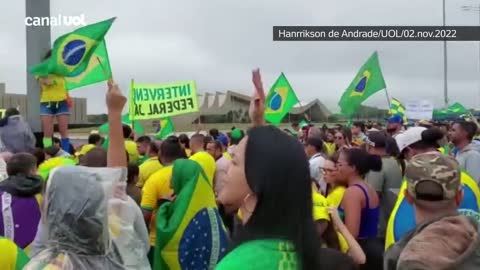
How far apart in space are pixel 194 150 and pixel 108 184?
6117 mm

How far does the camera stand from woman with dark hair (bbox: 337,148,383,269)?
17.2 feet

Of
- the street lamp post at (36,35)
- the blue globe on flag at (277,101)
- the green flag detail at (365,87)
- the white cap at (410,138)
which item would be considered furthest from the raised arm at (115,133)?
the blue globe on flag at (277,101)

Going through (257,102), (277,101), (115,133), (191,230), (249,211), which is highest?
(277,101)

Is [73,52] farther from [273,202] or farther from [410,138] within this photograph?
[273,202]

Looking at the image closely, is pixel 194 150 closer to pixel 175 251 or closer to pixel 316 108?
pixel 175 251

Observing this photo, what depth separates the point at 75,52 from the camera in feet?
32.6

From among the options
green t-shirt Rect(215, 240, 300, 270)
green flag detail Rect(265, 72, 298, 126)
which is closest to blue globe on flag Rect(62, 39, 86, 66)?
green flag detail Rect(265, 72, 298, 126)

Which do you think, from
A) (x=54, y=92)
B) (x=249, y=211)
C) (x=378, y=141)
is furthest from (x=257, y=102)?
(x=54, y=92)

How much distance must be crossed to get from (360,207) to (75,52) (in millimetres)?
5736

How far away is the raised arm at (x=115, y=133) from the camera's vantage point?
385cm

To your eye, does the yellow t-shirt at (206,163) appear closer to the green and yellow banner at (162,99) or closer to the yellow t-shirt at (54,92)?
the yellow t-shirt at (54,92)

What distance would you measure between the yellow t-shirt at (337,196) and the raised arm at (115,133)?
1.99 metres

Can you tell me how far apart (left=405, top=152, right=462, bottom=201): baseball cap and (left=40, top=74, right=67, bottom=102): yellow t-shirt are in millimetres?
8425

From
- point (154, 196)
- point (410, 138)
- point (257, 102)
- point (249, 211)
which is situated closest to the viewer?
point (249, 211)
